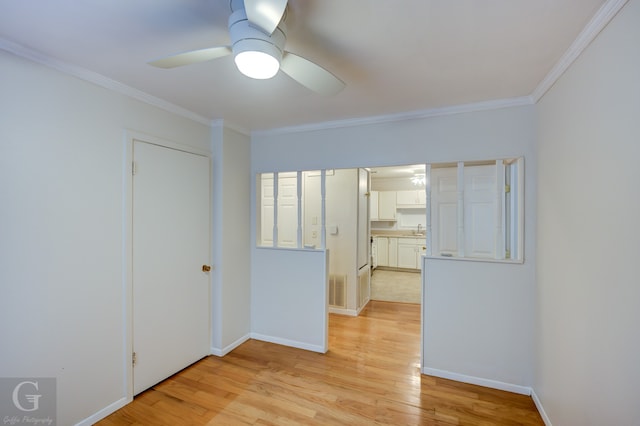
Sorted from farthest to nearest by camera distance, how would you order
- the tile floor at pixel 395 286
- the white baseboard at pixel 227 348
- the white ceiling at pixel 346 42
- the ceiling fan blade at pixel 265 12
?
the tile floor at pixel 395 286 < the white baseboard at pixel 227 348 < the white ceiling at pixel 346 42 < the ceiling fan blade at pixel 265 12

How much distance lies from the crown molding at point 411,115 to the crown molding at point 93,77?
96cm

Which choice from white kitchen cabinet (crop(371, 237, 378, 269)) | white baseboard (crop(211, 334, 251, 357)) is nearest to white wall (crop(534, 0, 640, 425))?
white baseboard (crop(211, 334, 251, 357))

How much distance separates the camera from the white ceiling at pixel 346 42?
128cm

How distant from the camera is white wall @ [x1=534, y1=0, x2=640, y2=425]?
44.7 inches

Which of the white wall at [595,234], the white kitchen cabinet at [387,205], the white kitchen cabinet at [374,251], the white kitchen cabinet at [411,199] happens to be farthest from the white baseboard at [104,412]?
the white kitchen cabinet at [411,199]

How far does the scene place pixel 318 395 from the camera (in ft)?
7.45

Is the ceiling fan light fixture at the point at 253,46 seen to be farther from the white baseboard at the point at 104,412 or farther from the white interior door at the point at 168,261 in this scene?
the white baseboard at the point at 104,412

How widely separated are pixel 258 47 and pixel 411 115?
5.93 feet

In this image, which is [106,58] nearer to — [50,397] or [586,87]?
[50,397]

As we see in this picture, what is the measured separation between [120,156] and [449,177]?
2748mm

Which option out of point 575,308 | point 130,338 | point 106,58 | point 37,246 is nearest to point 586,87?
point 575,308

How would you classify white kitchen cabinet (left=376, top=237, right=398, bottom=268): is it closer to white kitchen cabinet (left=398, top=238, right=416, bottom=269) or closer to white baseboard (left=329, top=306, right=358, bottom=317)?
white kitchen cabinet (left=398, top=238, right=416, bottom=269)

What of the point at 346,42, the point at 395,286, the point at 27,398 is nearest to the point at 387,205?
the point at 395,286

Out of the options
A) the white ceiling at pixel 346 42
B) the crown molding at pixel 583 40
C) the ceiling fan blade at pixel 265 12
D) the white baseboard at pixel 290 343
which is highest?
the white ceiling at pixel 346 42
